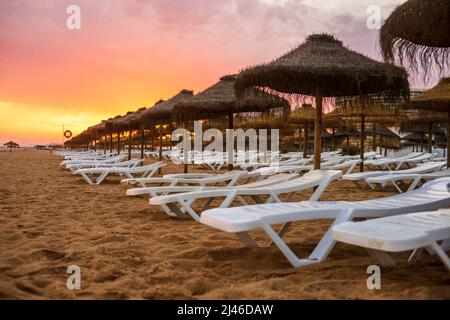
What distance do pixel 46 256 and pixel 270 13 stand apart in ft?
19.8

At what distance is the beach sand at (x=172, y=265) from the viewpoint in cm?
227

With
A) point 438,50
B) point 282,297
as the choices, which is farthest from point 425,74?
point 282,297

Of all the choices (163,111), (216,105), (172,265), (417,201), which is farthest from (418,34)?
(163,111)

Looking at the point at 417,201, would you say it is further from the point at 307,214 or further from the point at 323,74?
the point at 323,74

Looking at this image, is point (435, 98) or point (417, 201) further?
point (435, 98)

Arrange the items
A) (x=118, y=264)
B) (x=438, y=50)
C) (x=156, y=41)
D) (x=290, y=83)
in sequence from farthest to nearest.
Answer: (x=156, y=41)
(x=290, y=83)
(x=438, y=50)
(x=118, y=264)

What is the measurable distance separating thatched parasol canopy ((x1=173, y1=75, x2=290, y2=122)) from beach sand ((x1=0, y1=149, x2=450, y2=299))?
3.50 metres

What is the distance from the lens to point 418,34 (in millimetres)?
3434

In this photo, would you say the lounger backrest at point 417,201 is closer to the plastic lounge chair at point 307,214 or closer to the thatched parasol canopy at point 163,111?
the plastic lounge chair at point 307,214

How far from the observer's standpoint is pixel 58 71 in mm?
9328

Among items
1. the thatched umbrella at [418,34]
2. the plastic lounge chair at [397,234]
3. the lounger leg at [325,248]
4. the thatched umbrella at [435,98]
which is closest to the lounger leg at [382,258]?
the plastic lounge chair at [397,234]

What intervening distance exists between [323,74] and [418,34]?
6.05 feet

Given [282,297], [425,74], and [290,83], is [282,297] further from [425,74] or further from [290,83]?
[290,83]

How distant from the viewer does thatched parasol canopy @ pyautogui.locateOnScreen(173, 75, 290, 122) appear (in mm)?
7648
